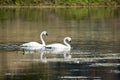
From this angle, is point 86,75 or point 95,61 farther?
point 95,61

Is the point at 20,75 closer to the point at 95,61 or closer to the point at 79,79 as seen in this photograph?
the point at 79,79

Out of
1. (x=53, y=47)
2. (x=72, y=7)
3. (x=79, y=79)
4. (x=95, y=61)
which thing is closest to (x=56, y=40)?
(x=53, y=47)

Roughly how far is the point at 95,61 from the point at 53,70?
3472 mm

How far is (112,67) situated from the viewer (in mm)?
27953

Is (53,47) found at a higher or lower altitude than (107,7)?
lower

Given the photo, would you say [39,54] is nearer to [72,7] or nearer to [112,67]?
[112,67]

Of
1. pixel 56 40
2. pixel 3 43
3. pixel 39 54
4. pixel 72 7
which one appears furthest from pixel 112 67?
pixel 72 7

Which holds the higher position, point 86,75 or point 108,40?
point 108,40

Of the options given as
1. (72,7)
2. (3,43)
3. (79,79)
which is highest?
(72,7)

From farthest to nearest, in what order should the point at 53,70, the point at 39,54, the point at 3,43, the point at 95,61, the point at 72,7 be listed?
the point at 72,7 < the point at 3,43 < the point at 39,54 < the point at 95,61 < the point at 53,70

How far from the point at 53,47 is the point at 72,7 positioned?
2820 inches

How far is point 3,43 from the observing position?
3959 cm

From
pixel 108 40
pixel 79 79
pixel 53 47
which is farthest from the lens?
pixel 108 40

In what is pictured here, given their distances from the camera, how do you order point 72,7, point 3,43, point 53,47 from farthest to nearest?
point 72,7
point 3,43
point 53,47
